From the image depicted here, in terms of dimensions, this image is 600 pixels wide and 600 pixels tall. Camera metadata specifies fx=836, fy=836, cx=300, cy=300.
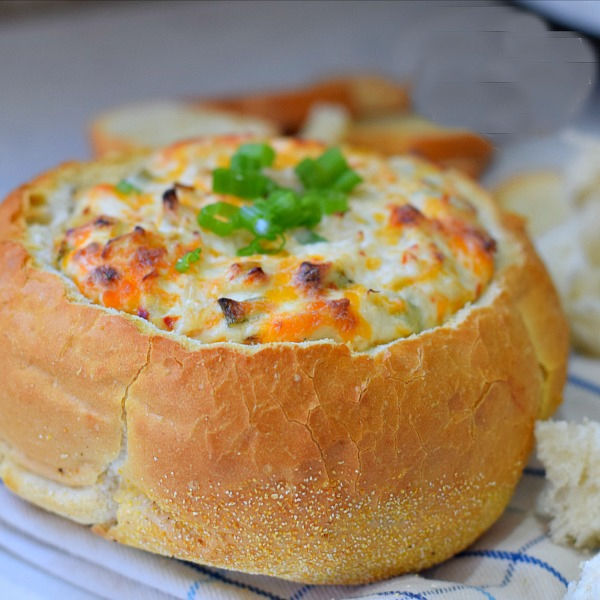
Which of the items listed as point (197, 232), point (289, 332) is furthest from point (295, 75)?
point (289, 332)

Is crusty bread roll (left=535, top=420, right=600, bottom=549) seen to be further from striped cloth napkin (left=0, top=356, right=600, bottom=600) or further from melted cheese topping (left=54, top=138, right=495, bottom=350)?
melted cheese topping (left=54, top=138, right=495, bottom=350)

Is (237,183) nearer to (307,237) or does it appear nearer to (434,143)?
(307,237)

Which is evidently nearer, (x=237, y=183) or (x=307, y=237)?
(x=307, y=237)

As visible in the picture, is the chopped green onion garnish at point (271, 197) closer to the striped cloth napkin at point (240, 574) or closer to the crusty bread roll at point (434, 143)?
the striped cloth napkin at point (240, 574)

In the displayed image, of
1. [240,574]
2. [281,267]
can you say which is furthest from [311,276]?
[240,574]

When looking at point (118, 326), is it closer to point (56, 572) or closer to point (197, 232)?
point (197, 232)

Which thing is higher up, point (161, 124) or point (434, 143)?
point (434, 143)
